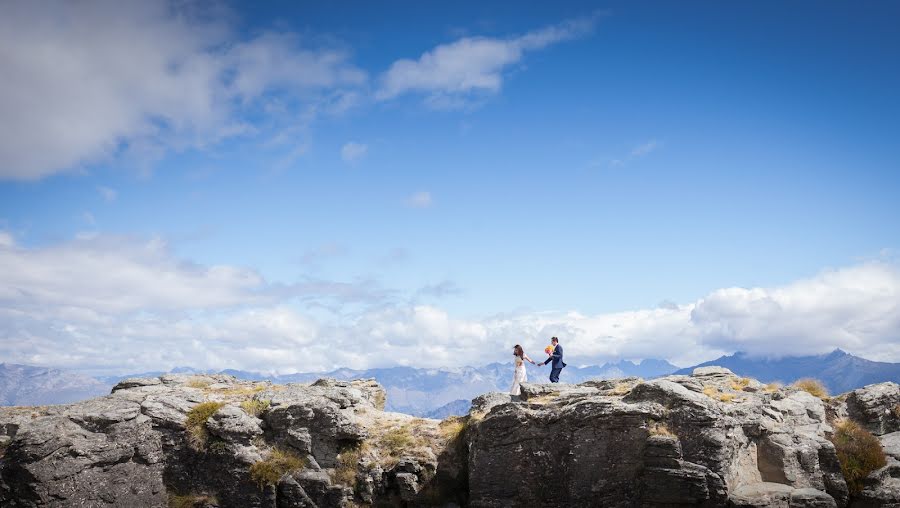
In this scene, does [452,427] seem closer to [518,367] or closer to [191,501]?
[518,367]

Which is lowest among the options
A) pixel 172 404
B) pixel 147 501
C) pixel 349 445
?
pixel 147 501

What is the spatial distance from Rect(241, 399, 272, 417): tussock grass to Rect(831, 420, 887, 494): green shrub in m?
34.1

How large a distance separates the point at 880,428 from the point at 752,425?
44.6 feet

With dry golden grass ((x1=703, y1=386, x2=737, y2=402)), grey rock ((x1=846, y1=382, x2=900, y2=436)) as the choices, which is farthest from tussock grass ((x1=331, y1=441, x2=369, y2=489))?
grey rock ((x1=846, y1=382, x2=900, y2=436))

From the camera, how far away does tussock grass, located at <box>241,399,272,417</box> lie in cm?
3756

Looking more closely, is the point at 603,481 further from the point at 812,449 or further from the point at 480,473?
the point at 812,449

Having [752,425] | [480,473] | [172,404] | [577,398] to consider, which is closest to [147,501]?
[172,404]

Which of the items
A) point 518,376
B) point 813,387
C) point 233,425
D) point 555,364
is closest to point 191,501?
point 233,425

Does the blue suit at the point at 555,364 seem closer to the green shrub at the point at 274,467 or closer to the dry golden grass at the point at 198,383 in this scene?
the green shrub at the point at 274,467

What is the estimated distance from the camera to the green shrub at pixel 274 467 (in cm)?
3450

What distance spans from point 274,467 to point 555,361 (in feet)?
69.3

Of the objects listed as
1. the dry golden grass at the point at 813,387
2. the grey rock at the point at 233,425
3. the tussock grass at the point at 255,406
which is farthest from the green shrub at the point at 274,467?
the dry golden grass at the point at 813,387

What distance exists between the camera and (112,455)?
3275 cm

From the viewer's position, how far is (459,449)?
35750mm
